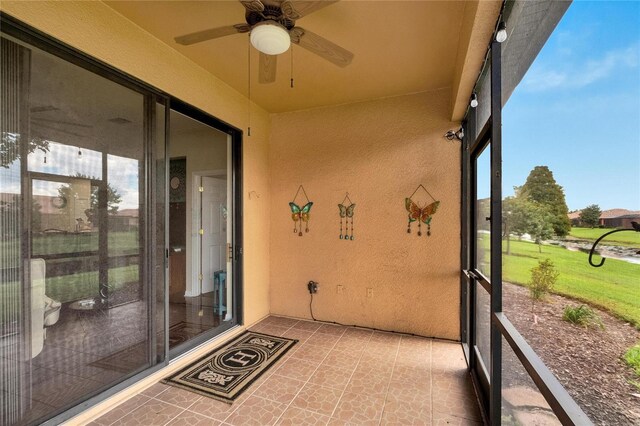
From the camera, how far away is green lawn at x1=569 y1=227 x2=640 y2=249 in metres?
0.69

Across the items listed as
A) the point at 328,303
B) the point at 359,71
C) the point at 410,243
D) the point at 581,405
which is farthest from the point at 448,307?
the point at 359,71

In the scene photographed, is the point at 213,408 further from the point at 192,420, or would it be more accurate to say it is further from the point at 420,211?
the point at 420,211

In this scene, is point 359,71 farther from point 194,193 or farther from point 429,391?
point 429,391

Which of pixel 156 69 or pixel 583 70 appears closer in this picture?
pixel 583 70

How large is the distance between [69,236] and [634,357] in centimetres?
259

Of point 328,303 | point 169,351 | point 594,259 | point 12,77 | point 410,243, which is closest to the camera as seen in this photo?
point 594,259

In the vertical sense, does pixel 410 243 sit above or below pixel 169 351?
above

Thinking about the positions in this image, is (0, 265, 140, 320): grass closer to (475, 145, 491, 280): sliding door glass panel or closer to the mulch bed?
the mulch bed

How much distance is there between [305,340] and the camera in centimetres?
304

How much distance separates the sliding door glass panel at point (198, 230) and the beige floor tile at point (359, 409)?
160 cm

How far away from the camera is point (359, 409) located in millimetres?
1960

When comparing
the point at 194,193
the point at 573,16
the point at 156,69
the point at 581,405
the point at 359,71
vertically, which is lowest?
the point at 581,405

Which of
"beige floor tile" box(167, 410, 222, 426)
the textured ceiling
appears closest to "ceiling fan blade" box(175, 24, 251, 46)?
the textured ceiling

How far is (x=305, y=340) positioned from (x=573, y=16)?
121 inches
